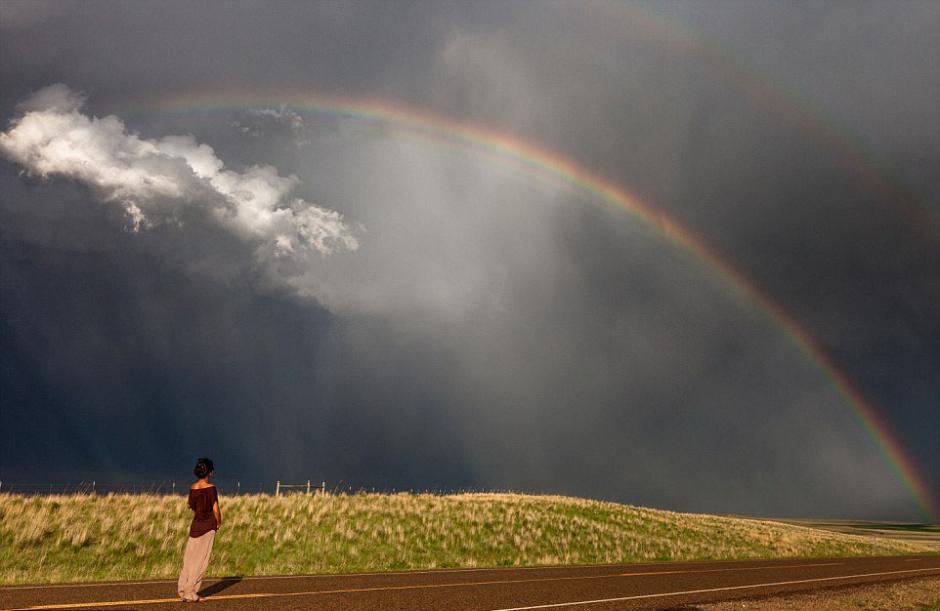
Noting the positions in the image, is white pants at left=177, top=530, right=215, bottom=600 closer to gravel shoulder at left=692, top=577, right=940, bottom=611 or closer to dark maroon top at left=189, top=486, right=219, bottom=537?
dark maroon top at left=189, top=486, right=219, bottom=537

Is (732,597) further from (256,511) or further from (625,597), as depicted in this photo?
(256,511)

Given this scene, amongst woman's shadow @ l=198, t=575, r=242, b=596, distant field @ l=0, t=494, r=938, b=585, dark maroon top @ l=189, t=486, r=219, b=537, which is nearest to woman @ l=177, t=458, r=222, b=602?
dark maroon top @ l=189, t=486, r=219, b=537

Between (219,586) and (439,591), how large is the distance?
5.23 metres

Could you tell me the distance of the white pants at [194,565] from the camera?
1229cm

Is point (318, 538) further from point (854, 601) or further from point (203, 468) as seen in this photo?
point (854, 601)

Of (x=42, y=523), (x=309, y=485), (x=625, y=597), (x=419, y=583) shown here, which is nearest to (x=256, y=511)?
(x=42, y=523)

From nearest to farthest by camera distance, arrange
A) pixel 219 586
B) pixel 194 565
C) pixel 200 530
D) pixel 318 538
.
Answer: pixel 194 565
pixel 200 530
pixel 219 586
pixel 318 538

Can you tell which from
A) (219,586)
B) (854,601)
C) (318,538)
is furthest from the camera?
(318,538)

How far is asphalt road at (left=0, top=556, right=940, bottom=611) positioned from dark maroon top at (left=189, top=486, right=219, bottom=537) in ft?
4.39

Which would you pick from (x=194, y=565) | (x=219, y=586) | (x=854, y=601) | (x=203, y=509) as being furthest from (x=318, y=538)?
(x=854, y=601)

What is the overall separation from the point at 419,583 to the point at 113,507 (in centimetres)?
1536

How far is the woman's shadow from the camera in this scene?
1405 centimetres

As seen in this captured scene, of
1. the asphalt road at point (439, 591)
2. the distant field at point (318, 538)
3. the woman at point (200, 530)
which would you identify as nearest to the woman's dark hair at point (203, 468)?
the woman at point (200, 530)

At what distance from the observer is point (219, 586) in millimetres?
15414
